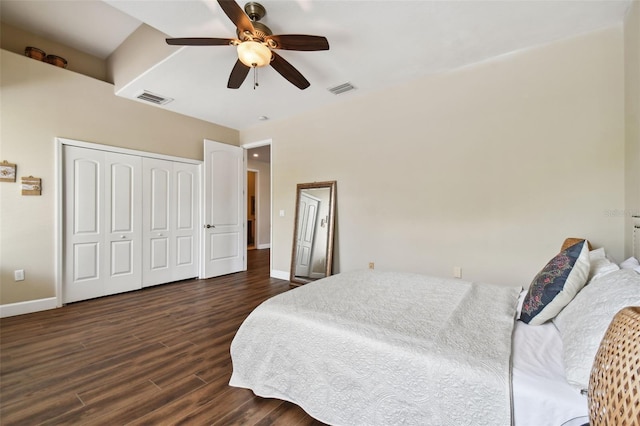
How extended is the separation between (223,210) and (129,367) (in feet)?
10.2

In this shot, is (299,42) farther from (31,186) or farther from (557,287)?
(31,186)

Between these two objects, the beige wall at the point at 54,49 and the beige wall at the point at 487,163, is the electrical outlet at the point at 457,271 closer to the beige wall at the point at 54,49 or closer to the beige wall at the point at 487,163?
the beige wall at the point at 487,163

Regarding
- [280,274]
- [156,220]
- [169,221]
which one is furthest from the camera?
[280,274]

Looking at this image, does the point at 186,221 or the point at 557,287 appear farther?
the point at 186,221

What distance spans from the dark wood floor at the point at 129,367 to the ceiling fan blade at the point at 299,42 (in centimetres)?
251

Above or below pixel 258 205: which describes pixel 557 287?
below

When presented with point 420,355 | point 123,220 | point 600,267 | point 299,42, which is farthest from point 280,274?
point 600,267

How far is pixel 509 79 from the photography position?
8.91 feet

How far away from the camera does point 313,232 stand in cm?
414

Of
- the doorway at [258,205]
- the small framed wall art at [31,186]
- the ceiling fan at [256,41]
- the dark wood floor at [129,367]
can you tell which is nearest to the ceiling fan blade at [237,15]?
the ceiling fan at [256,41]

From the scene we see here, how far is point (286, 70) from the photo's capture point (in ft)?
8.06

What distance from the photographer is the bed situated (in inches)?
37.8

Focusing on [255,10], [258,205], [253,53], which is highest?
[255,10]

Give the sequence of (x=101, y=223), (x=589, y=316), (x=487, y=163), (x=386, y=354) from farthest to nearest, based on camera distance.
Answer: (x=101, y=223), (x=487, y=163), (x=386, y=354), (x=589, y=316)
